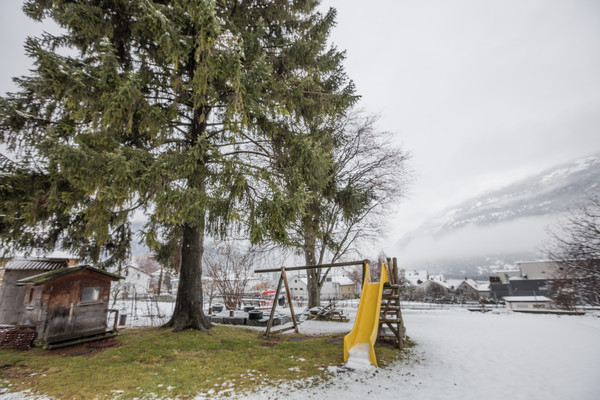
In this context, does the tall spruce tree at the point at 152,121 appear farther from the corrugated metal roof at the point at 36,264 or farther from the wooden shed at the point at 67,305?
the corrugated metal roof at the point at 36,264

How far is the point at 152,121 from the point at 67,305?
5783mm

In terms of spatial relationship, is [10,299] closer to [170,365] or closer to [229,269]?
[170,365]

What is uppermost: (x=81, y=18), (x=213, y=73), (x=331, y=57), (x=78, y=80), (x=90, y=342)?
(x=331, y=57)

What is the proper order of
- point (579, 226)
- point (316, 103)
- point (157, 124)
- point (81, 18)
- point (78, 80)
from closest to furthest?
point (78, 80)
point (81, 18)
point (157, 124)
point (316, 103)
point (579, 226)

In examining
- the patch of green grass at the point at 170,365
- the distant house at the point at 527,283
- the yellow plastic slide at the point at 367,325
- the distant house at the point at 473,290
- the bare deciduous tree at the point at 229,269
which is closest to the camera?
the patch of green grass at the point at 170,365

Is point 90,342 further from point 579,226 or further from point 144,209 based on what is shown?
point 579,226

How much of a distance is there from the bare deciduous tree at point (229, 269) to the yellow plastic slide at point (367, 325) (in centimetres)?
1118

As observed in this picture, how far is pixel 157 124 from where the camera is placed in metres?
6.15

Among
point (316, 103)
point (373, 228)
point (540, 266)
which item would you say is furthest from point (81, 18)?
point (540, 266)

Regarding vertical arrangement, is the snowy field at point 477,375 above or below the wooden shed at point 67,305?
below

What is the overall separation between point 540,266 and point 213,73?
78727 millimetres

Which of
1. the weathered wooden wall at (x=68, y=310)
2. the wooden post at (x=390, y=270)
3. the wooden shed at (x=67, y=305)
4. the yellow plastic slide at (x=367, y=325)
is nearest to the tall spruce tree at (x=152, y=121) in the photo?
the wooden shed at (x=67, y=305)

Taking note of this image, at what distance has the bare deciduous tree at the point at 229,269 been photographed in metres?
17.4

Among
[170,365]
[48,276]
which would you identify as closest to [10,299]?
[48,276]
